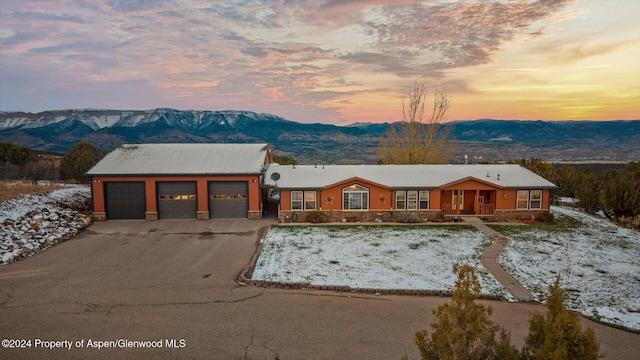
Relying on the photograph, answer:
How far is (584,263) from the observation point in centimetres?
1605

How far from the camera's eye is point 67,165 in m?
37.9

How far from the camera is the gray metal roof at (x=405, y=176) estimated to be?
24.2 metres

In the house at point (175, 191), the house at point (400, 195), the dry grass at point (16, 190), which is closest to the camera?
the dry grass at point (16, 190)

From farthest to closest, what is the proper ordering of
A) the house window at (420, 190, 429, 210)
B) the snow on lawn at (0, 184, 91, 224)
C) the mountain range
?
the mountain range → the house window at (420, 190, 429, 210) → the snow on lawn at (0, 184, 91, 224)

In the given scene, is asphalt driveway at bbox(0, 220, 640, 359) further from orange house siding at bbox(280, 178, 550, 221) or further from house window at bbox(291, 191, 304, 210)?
orange house siding at bbox(280, 178, 550, 221)

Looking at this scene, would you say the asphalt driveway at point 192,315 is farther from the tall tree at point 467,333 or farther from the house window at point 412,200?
the house window at point 412,200

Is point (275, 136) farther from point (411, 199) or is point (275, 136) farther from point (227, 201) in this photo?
point (411, 199)

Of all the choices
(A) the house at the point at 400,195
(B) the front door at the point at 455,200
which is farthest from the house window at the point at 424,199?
(B) the front door at the point at 455,200

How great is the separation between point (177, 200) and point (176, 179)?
144 centimetres

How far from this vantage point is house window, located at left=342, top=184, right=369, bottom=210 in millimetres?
24047

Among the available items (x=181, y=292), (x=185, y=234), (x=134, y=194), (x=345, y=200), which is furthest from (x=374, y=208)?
(x=134, y=194)

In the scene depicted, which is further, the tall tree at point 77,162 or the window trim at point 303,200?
the tall tree at point 77,162

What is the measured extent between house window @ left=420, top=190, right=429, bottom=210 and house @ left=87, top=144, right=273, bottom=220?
10721 mm

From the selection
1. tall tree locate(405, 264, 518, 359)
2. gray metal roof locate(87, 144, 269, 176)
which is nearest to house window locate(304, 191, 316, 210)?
gray metal roof locate(87, 144, 269, 176)
